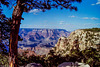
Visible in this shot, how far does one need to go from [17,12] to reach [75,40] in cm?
1320

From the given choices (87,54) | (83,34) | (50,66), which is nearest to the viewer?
(87,54)

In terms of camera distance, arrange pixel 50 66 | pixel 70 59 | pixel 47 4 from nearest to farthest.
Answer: pixel 47 4, pixel 50 66, pixel 70 59

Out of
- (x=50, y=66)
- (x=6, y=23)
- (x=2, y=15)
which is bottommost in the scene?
(x=50, y=66)

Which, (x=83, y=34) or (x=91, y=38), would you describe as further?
(x=83, y=34)

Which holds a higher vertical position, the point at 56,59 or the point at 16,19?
the point at 16,19

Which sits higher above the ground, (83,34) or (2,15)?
(2,15)

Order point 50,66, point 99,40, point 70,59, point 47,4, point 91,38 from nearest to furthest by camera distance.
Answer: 1. point 47,4
2. point 50,66
3. point 70,59
4. point 99,40
5. point 91,38

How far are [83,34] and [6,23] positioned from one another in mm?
13147

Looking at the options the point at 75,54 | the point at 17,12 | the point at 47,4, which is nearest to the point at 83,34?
the point at 75,54

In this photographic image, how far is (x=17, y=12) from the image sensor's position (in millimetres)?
5566

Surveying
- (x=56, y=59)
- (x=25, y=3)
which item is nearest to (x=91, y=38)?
(x=56, y=59)

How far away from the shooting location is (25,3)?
5.67 m

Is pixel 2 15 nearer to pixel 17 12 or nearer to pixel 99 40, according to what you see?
pixel 17 12

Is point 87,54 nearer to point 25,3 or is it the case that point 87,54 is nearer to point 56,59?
point 56,59
